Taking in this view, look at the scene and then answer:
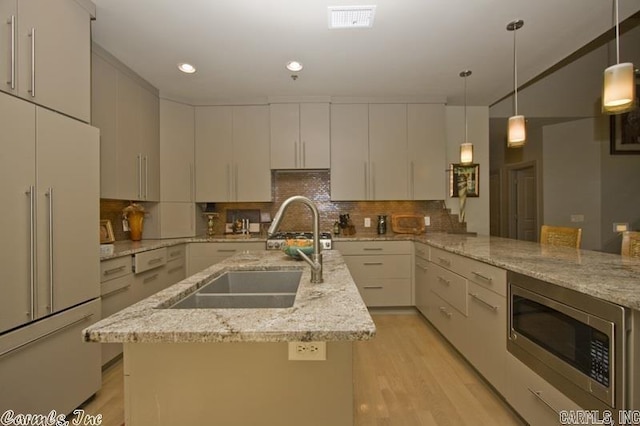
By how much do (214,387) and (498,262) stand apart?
163 centimetres

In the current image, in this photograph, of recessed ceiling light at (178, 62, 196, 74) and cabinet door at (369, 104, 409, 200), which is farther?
cabinet door at (369, 104, 409, 200)

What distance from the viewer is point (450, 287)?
101 inches

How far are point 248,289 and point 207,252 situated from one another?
2081 millimetres

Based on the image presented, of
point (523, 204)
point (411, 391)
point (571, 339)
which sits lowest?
point (411, 391)

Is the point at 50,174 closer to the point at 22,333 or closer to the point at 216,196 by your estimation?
the point at 22,333

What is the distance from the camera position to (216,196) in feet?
12.4

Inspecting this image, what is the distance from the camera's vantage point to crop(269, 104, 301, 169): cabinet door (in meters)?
3.72

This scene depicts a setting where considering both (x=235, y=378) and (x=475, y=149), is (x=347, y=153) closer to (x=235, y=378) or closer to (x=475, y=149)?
(x=475, y=149)

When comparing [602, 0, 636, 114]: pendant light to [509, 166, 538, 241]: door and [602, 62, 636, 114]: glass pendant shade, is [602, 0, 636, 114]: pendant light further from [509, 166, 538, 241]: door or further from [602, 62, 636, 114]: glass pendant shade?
[509, 166, 538, 241]: door

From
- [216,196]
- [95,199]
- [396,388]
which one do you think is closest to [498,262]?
[396,388]

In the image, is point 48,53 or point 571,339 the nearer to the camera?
point 571,339

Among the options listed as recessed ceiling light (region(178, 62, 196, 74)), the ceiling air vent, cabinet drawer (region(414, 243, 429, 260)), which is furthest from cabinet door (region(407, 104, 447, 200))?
recessed ceiling light (region(178, 62, 196, 74))

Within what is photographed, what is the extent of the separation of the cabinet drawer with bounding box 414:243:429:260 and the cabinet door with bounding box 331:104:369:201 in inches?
33.5

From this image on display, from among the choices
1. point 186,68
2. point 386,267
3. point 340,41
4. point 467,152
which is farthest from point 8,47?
point 386,267
